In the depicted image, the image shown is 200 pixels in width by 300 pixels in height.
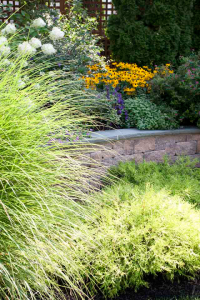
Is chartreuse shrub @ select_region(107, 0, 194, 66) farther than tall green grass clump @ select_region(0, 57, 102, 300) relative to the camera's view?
Yes

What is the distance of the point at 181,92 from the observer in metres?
4.43

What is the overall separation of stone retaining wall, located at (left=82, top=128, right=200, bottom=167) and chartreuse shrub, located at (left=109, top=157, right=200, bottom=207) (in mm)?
139

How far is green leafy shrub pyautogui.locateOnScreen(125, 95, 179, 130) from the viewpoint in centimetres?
409

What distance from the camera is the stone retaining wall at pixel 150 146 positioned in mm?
3705

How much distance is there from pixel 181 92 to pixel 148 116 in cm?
59

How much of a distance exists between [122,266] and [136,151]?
1.83 m

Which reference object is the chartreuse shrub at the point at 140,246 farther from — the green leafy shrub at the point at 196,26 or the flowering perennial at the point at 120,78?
the green leafy shrub at the point at 196,26

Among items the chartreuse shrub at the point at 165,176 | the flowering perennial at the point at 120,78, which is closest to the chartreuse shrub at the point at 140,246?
the chartreuse shrub at the point at 165,176

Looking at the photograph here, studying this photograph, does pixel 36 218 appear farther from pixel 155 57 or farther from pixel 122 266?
pixel 155 57

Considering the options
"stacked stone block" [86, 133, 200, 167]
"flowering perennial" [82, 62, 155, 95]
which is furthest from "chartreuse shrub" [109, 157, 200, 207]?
"flowering perennial" [82, 62, 155, 95]

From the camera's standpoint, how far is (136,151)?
155 inches

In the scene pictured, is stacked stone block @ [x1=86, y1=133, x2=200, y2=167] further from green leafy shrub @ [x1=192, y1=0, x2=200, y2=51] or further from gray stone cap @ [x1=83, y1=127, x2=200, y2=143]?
green leafy shrub @ [x1=192, y1=0, x2=200, y2=51]

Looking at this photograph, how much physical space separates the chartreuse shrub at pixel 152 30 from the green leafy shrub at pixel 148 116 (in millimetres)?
1490

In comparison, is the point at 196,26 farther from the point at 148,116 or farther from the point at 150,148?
the point at 150,148
